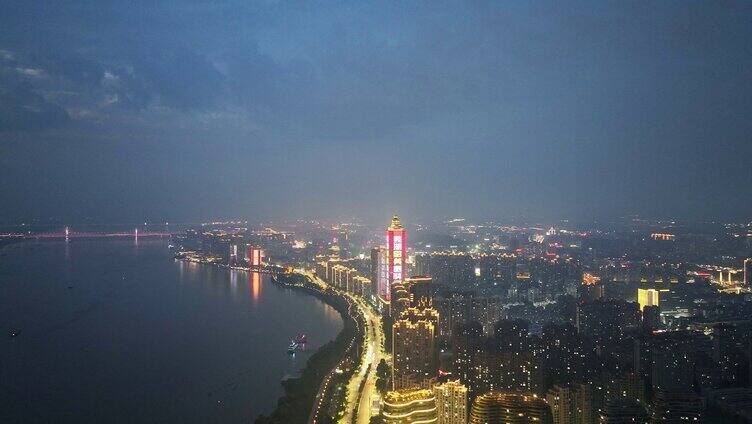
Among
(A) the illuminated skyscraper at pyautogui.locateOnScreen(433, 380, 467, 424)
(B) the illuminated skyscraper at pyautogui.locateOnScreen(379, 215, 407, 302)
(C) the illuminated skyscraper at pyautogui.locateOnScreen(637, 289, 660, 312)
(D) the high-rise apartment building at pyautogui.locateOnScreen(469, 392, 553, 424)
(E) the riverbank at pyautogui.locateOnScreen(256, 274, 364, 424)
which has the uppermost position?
(B) the illuminated skyscraper at pyautogui.locateOnScreen(379, 215, 407, 302)

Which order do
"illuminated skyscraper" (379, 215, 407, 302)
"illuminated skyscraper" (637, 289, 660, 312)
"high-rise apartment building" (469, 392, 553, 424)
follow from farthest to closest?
1. "illuminated skyscraper" (379, 215, 407, 302)
2. "illuminated skyscraper" (637, 289, 660, 312)
3. "high-rise apartment building" (469, 392, 553, 424)

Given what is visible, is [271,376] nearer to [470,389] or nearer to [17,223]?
[470,389]

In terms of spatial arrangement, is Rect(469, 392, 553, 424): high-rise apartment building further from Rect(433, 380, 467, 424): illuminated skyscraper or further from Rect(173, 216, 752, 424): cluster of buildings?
Rect(433, 380, 467, 424): illuminated skyscraper

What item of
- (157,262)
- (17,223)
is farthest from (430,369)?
(17,223)

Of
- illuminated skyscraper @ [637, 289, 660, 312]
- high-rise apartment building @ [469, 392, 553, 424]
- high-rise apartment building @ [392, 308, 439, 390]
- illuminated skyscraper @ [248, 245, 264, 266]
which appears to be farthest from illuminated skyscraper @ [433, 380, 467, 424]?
illuminated skyscraper @ [248, 245, 264, 266]

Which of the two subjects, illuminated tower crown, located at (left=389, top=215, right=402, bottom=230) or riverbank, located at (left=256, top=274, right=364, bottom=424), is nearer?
riverbank, located at (left=256, top=274, right=364, bottom=424)

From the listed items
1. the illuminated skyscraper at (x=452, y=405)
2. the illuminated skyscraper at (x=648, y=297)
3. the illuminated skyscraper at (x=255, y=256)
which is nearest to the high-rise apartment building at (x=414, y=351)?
the illuminated skyscraper at (x=452, y=405)
